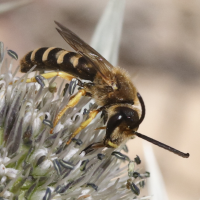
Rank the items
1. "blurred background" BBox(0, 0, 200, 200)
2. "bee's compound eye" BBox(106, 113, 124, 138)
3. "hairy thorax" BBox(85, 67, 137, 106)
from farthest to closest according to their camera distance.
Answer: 1. "blurred background" BBox(0, 0, 200, 200)
2. "hairy thorax" BBox(85, 67, 137, 106)
3. "bee's compound eye" BBox(106, 113, 124, 138)

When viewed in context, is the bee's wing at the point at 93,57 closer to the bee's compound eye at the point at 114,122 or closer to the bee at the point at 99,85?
the bee at the point at 99,85

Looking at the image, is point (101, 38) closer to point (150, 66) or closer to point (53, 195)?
point (53, 195)

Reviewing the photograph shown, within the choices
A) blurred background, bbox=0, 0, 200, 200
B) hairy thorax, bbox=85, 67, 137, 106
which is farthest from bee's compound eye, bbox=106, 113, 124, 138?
blurred background, bbox=0, 0, 200, 200

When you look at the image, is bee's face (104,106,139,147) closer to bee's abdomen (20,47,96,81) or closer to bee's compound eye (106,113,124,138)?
bee's compound eye (106,113,124,138)

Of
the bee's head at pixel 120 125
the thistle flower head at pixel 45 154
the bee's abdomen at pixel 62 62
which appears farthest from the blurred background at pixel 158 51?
the bee's head at pixel 120 125

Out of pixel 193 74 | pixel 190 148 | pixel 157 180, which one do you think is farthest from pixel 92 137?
pixel 193 74

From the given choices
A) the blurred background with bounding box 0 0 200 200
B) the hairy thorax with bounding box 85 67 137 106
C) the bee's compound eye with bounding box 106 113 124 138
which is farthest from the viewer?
the blurred background with bounding box 0 0 200 200

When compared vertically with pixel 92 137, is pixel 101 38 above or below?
above

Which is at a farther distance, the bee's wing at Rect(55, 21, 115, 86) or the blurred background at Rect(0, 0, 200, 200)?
the blurred background at Rect(0, 0, 200, 200)
